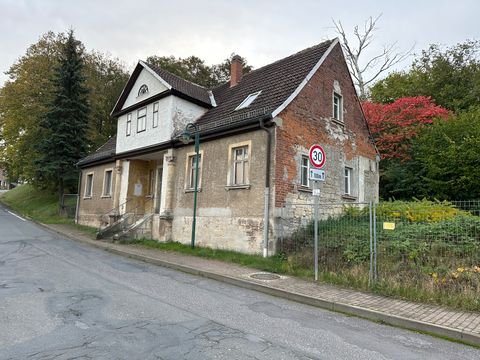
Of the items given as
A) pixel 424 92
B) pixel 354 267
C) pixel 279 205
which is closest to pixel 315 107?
pixel 279 205

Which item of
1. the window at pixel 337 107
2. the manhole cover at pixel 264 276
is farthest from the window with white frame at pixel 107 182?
the manhole cover at pixel 264 276

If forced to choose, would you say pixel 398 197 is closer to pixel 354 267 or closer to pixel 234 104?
pixel 234 104

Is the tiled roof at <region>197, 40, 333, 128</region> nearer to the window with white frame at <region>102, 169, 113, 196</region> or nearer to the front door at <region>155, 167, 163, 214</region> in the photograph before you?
the front door at <region>155, 167, 163, 214</region>

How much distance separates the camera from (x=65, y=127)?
27547 millimetres

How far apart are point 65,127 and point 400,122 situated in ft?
76.6

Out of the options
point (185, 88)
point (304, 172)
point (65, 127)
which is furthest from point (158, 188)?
point (65, 127)

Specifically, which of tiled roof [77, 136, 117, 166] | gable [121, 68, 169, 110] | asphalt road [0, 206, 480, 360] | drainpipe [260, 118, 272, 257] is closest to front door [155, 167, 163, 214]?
tiled roof [77, 136, 117, 166]

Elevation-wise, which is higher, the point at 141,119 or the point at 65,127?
the point at 65,127

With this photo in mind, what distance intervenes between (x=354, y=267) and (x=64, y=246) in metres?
11.1

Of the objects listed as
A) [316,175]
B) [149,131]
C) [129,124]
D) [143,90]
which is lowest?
[316,175]

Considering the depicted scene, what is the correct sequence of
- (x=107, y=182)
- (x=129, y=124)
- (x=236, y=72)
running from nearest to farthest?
(x=236, y=72) → (x=129, y=124) → (x=107, y=182)

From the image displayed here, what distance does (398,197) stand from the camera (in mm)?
20906

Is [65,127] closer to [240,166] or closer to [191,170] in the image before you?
[191,170]

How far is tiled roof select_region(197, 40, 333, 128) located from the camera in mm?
14336
